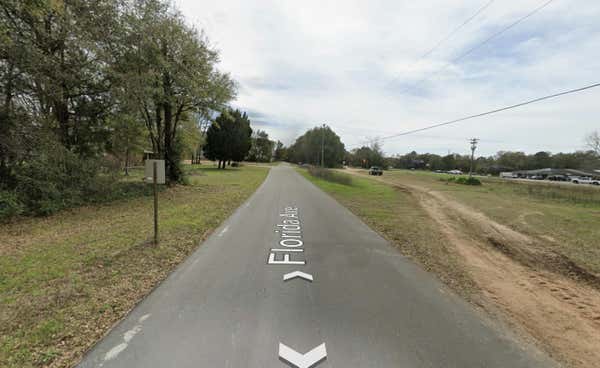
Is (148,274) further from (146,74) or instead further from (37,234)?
(146,74)

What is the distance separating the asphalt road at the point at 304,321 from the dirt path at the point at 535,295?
464 mm

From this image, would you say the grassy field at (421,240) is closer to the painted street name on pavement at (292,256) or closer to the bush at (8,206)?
the painted street name on pavement at (292,256)

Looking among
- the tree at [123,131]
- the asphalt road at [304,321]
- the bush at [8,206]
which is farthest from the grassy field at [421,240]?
the tree at [123,131]

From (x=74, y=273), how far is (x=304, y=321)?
389 centimetres

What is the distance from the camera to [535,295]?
3703 millimetres

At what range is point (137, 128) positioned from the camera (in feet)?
39.9

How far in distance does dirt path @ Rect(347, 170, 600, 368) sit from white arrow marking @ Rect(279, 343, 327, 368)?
8.21 ft

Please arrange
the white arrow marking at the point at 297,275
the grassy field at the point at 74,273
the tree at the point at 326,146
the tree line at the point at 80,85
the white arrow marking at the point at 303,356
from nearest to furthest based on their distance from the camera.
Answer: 1. the white arrow marking at the point at 303,356
2. the grassy field at the point at 74,273
3. the white arrow marking at the point at 297,275
4. the tree line at the point at 80,85
5. the tree at the point at 326,146

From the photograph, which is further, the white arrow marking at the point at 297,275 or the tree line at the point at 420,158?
the tree line at the point at 420,158

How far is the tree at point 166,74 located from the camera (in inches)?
391

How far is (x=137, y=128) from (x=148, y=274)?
37.3 feet

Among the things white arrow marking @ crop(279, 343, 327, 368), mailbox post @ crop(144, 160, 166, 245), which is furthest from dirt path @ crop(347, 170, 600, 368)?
mailbox post @ crop(144, 160, 166, 245)

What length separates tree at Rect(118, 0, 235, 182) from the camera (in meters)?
9.93

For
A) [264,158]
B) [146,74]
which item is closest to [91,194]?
[146,74]
